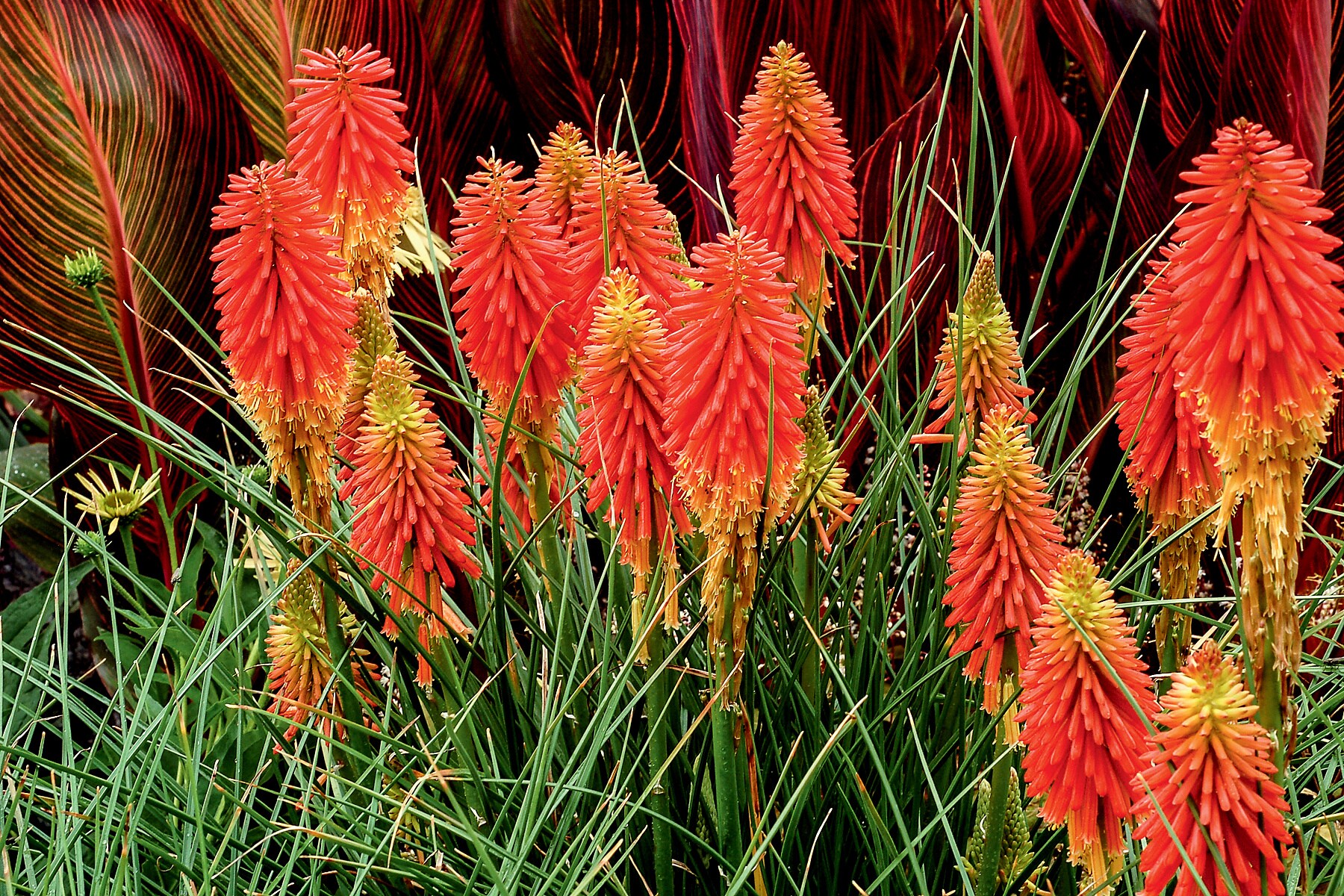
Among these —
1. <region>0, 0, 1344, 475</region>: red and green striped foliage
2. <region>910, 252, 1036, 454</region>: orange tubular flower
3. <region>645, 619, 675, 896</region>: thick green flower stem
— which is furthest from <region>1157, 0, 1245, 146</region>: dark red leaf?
<region>645, 619, 675, 896</region>: thick green flower stem

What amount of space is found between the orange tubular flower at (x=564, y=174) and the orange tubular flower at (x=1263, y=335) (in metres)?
0.80

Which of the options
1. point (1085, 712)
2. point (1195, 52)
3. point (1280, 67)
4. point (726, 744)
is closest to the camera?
point (1085, 712)

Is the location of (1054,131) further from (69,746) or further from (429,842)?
(69,746)

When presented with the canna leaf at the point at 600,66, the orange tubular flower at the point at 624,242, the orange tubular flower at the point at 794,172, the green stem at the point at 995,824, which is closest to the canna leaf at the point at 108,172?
the canna leaf at the point at 600,66

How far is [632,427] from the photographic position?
136 cm

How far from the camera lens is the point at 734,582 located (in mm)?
1332

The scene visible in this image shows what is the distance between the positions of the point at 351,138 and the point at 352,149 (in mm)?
13

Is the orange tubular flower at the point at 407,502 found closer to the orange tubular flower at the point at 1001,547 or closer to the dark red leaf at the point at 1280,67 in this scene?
the orange tubular flower at the point at 1001,547

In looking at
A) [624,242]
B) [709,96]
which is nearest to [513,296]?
[624,242]

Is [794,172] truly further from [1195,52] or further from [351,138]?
[1195,52]

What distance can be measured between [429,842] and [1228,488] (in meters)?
1.01

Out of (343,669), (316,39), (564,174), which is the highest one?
(316,39)

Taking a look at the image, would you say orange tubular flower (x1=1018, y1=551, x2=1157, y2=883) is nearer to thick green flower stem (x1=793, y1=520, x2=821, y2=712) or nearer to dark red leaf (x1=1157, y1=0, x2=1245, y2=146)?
thick green flower stem (x1=793, y1=520, x2=821, y2=712)

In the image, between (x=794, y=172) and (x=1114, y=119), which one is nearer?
(x=794, y=172)
